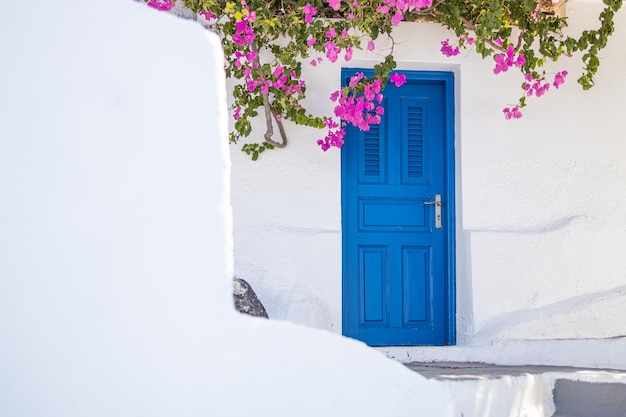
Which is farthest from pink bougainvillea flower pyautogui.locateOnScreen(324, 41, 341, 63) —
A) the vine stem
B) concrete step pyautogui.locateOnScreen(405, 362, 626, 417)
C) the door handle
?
concrete step pyautogui.locateOnScreen(405, 362, 626, 417)

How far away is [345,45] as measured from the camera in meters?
5.46

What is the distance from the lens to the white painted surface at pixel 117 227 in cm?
267

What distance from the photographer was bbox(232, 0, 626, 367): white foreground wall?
6.03 meters

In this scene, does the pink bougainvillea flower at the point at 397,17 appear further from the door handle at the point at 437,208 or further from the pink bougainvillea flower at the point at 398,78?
the door handle at the point at 437,208

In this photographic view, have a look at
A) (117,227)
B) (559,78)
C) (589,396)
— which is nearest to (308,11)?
(559,78)

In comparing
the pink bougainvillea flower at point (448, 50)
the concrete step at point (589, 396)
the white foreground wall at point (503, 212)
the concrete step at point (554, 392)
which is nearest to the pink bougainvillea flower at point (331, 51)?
the white foreground wall at point (503, 212)

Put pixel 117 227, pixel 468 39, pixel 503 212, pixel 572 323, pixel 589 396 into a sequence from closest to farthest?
pixel 117 227
pixel 589 396
pixel 468 39
pixel 572 323
pixel 503 212

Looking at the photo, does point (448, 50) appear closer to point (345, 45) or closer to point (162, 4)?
point (345, 45)

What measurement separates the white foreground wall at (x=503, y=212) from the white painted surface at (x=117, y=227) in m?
3.06

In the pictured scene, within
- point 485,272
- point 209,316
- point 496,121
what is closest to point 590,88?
point 496,121

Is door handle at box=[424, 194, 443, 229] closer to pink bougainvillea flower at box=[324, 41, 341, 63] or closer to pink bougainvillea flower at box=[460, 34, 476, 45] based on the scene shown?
pink bougainvillea flower at box=[460, 34, 476, 45]

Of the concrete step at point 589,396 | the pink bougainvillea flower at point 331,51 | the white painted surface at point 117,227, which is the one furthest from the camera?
the pink bougainvillea flower at point 331,51

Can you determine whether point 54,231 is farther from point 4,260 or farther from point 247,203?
point 247,203

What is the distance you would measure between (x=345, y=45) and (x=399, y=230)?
5.18 feet
